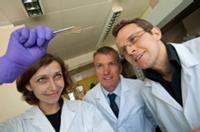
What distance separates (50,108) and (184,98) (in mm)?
705

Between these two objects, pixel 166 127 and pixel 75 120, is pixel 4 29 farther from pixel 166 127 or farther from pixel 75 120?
pixel 166 127

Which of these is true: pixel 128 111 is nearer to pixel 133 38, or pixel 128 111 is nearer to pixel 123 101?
pixel 123 101

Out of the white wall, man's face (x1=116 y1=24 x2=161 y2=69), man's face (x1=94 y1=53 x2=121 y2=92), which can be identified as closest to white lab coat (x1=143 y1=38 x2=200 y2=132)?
man's face (x1=116 y1=24 x2=161 y2=69)

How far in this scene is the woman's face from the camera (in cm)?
130

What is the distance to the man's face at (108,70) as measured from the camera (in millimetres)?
1820

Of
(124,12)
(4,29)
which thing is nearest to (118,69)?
(4,29)

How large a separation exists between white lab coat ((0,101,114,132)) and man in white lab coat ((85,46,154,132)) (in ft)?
1.12

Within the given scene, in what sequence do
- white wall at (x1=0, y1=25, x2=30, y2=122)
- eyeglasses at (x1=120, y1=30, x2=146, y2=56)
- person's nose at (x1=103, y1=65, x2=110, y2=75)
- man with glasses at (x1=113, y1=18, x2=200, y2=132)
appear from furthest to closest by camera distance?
white wall at (x1=0, y1=25, x2=30, y2=122)
person's nose at (x1=103, y1=65, x2=110, y2=75)
eyeglasses at (x1=120, y1=30, x2=146, y2=56)
man with glasses at (x1=113, y1=18, x2=200, y2=132)

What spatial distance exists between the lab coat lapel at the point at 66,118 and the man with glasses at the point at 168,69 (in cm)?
44

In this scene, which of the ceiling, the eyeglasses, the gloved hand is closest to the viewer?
the gloved hand

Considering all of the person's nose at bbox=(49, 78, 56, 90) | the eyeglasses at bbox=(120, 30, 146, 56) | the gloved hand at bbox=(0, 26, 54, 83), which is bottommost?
the person's nose at bbox=(49, 78, 56, 90)

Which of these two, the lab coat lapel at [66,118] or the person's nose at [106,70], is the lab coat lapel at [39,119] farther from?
the person's nose at [106,70]

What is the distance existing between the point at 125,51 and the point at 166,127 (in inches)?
19.7

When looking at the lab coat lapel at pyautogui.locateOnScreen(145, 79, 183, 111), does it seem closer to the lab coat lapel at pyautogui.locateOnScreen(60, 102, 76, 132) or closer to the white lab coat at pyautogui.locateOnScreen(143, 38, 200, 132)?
the white lab coat at pyautogui.locateOnScreen(143, 38, 200, 132)
